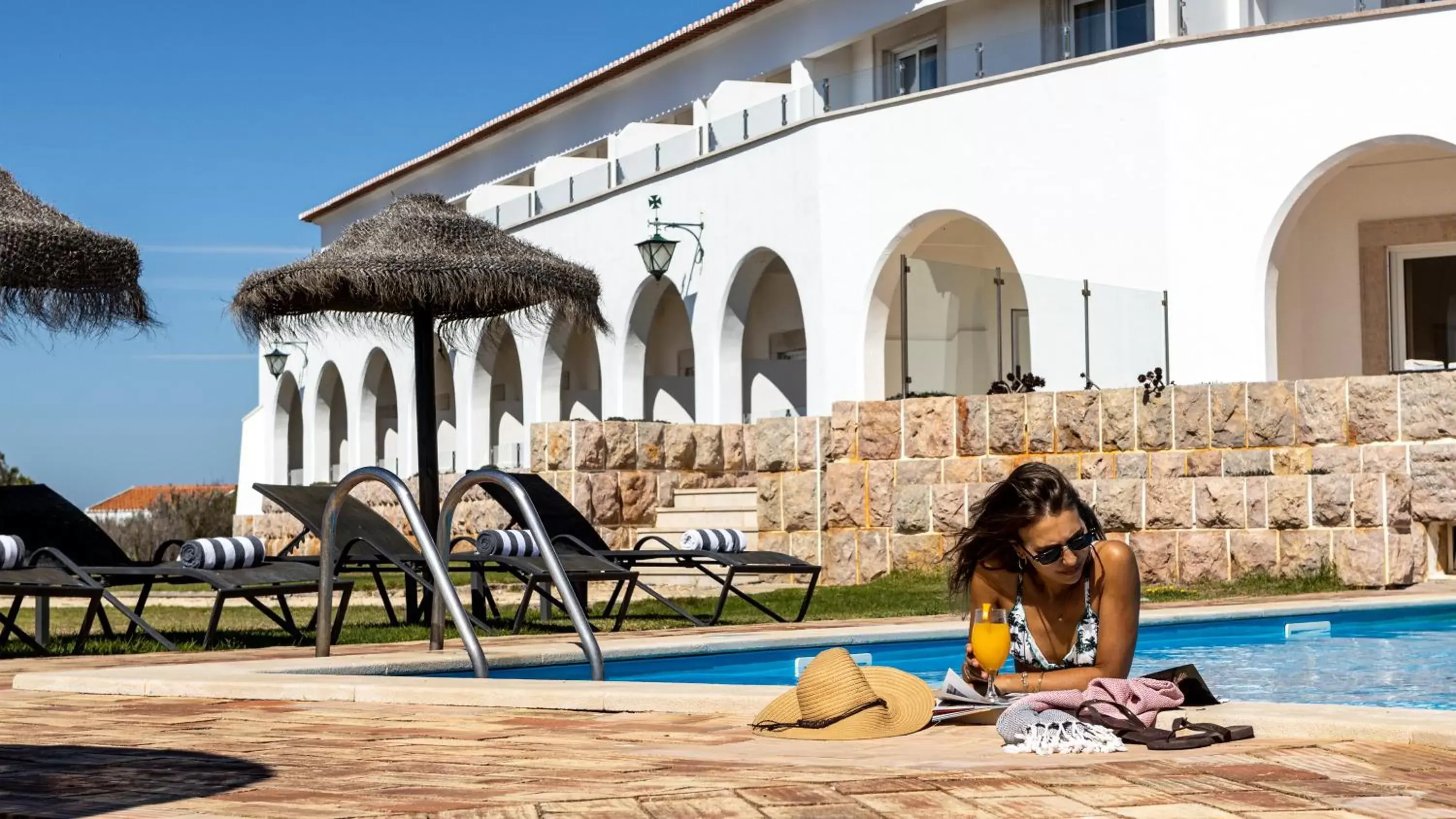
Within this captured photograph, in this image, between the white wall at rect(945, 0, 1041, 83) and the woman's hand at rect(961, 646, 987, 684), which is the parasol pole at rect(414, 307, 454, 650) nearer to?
the woman's hand at rect(961, 646, 987, 684)

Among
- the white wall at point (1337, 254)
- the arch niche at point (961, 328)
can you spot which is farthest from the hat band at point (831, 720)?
the white wall at point (1337, 254)

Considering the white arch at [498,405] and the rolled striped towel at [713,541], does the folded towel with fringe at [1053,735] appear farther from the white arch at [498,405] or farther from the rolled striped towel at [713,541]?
the white arch at [498,405]

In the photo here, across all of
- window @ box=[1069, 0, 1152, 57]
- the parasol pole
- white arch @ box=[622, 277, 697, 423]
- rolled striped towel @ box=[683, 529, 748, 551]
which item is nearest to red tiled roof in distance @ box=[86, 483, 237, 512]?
white arch @ box=[622, 277, 697, 423]

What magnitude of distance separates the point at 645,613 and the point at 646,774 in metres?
8.13

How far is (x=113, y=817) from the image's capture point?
3.30 m

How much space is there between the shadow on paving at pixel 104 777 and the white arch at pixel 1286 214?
1406cm

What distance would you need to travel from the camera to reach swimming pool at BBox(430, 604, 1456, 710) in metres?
7.98

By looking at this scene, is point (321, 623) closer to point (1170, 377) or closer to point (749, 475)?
point (1170, 377)

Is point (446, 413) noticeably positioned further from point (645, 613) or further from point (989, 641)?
point (989, 641)

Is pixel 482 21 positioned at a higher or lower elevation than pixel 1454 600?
higher

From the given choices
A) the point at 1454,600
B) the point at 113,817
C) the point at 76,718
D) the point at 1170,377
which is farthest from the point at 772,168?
the point at 113,817

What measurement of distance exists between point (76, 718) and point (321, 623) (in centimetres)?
165

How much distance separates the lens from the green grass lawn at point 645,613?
30.8ft

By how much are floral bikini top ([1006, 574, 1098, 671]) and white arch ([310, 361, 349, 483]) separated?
3092 centimetres
